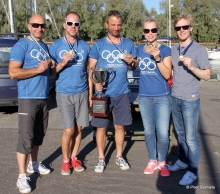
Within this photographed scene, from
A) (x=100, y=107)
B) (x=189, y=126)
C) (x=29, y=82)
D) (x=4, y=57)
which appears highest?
(x=4, y=57)

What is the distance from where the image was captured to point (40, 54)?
155 inches

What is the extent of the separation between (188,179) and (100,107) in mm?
1472

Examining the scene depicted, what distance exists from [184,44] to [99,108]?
1.39m

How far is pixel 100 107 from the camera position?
4.26m

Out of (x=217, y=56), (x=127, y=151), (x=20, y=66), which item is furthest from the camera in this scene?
(x=217, y=56)

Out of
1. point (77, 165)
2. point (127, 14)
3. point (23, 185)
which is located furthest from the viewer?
point (127, 14)

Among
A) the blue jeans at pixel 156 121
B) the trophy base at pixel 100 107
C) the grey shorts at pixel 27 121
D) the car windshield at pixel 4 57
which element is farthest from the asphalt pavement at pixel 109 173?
the car windshield at pixel 4 57

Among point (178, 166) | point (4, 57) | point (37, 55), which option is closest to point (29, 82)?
point (37, 55)

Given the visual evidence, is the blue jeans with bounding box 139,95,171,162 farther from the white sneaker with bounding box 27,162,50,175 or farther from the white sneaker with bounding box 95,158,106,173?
the white sneaker with bounding box 27,162,50,175

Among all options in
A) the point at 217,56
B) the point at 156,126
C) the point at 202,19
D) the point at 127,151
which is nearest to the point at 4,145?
the point at 127,151

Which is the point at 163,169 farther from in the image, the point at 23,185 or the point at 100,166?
the point at 23,185

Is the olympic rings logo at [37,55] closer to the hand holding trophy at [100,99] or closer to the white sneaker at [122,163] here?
the hand holding trophy at [100,99]

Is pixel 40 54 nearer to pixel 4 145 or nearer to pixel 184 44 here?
pixel 184 44

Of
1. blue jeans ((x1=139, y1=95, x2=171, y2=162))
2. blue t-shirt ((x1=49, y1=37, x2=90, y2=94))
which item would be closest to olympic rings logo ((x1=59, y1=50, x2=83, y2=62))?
blue t-shirt ((x1=49, y1=37, x2=90, y2=94))
